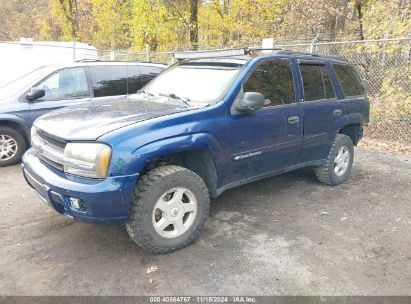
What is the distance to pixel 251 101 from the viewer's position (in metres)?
3.60

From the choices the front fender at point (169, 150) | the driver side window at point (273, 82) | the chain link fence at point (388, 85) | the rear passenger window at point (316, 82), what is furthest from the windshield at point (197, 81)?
the chain link fence at point (388, 85)

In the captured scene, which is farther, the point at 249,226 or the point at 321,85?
the point at 321,85

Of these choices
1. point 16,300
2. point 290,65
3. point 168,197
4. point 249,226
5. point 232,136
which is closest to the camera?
point 16,300

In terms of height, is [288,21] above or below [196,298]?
above

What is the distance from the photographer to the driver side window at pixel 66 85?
239 inches

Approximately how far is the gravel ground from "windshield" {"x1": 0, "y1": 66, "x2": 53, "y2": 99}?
1.81 metres

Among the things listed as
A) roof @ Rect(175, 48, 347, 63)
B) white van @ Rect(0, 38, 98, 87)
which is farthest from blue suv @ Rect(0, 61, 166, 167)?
white van @ Rect(0, 38, 98, 87)

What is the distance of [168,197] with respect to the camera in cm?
337

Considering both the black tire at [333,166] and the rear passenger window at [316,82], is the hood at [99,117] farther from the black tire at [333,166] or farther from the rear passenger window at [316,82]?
the black tire at [333,166]

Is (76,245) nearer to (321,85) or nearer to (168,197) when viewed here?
(168,197)

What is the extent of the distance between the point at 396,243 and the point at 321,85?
2186 mm

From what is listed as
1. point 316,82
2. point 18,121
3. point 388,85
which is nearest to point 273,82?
point 316,82

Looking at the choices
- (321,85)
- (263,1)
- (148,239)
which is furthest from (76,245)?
(263,1)

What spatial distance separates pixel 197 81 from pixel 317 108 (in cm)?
165
